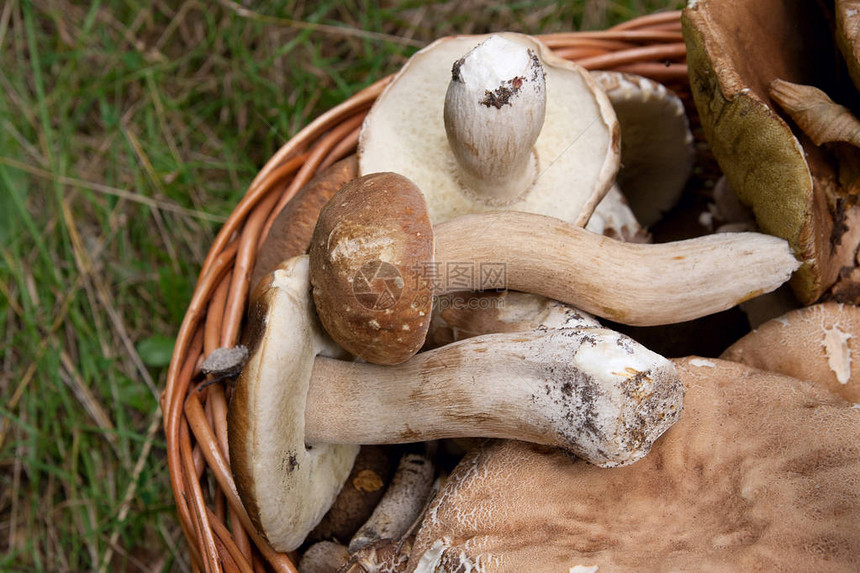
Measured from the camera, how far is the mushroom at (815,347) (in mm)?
1495

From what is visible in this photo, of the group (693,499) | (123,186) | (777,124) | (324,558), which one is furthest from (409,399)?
(123,186)

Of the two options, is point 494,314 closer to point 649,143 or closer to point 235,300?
point 235,300

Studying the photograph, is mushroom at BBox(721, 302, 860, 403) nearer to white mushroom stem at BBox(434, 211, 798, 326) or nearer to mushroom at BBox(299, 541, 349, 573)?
white mushroom stem at BBox(434, 211, 798, 326)

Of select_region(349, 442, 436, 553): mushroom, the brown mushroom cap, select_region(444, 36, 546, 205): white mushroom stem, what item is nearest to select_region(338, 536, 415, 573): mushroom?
select_region(349, 442, 436, 553): mushroom

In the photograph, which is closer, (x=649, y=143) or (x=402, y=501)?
(x=402, y=501)

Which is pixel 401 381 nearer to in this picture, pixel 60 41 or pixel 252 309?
pixel 252 309

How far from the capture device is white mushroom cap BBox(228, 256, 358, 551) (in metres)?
1.24

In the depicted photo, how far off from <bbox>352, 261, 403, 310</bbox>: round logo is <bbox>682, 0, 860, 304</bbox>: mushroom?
719 mm

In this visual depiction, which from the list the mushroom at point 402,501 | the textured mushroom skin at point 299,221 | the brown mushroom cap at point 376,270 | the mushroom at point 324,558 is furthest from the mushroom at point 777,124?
the mushroom at point 324,558

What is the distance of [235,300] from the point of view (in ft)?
5.45

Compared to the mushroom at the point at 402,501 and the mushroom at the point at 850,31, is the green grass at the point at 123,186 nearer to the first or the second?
the mushroom at the point at 402,501

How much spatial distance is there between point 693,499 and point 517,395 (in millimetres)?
371

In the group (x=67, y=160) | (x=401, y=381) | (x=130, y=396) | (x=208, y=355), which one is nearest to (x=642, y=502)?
(x=401, y=381)

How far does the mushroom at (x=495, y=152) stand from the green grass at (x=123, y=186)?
2.79 feet
